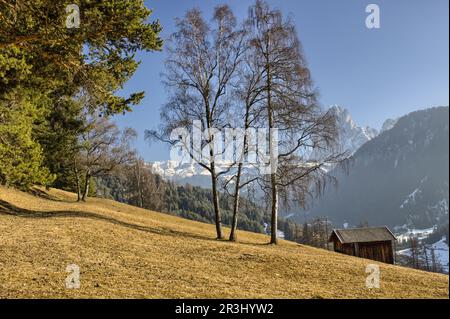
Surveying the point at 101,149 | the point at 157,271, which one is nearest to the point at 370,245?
the point at 101,149

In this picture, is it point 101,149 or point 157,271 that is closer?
point 157,271

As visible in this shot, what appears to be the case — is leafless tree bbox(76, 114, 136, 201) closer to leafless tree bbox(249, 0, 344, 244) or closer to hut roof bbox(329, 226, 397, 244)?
leafless tree bbox(249, 0, 344, 244)

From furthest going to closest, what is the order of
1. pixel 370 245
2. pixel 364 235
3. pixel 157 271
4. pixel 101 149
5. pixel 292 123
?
pixel 364 235 → pixel 370 245 → pixel 101 149 → pixel 292 123 → pixel 157 271

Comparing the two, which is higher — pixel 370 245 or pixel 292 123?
pixel 292 123

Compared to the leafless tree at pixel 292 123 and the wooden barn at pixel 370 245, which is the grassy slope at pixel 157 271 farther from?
the wooden barn at pixel 370 245

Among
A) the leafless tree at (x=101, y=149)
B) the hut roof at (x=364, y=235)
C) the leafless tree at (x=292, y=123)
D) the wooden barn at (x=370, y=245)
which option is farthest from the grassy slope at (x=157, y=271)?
the wooden barn at (x=370, y=245)

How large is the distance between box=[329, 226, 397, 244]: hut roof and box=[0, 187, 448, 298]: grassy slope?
42017 mm

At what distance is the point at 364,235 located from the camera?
54.7m

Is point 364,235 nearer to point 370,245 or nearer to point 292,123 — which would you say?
point 370,245

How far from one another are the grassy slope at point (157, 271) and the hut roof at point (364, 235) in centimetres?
4202

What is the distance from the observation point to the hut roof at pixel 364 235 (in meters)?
53.7

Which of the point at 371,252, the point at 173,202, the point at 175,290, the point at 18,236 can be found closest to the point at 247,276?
the point at 175,290

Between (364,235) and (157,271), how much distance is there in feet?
163
